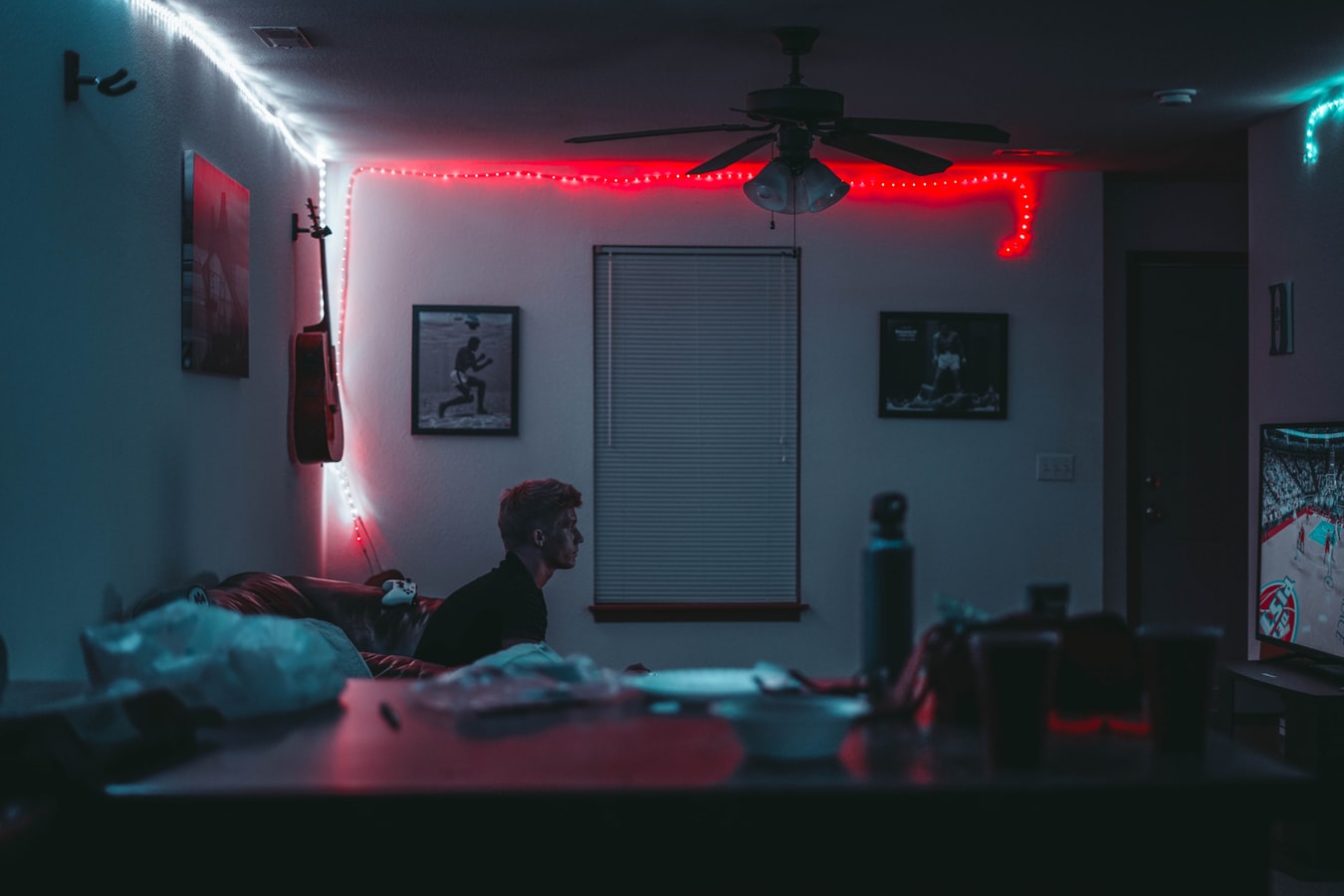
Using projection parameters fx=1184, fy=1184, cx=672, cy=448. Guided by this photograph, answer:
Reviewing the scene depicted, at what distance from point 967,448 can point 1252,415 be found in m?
1.30

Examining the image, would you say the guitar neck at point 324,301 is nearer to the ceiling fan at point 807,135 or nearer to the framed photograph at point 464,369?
the framed photograph at point 464,369

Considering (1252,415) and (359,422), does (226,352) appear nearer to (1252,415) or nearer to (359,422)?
(359,422)

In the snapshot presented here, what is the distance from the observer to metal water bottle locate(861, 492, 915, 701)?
1703 mm

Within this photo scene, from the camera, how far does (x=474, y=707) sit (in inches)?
66.7

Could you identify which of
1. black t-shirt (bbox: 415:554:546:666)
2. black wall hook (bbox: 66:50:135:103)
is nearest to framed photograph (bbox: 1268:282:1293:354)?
black t-shirt (bbox: 415:554:546:666)

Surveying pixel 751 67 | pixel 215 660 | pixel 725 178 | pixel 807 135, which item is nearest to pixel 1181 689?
pixel 215 660

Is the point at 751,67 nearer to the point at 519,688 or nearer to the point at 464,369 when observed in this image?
the point at 464,369

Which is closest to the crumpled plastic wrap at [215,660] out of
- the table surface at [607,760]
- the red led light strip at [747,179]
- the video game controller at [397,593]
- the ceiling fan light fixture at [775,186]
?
the table surface at [607,760]

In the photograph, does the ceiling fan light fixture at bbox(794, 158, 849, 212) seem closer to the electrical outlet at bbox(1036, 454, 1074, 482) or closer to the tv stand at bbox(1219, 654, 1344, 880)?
the tv stand at bbox(1219, 654, 1344, 880)

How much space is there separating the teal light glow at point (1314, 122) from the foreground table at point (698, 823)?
366 centimetres

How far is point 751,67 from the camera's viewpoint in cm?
404

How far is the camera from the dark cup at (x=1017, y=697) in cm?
143

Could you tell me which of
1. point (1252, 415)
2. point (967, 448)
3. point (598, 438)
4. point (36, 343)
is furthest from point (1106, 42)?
point (36, 343)

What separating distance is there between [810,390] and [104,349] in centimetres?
346
